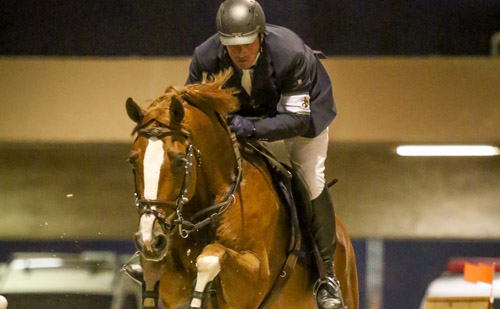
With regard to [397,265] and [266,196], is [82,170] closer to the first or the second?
[397,265]

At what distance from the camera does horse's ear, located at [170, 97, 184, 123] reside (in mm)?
2869

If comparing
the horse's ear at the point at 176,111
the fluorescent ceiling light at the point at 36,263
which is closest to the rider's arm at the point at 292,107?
the horse's ear at the point at 176,111

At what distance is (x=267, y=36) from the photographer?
329cm

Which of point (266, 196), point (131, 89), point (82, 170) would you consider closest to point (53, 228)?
point (82, 170)

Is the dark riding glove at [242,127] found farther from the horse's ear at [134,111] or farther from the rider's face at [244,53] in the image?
the horse's ear at [134,111]

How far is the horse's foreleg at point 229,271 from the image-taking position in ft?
9.18

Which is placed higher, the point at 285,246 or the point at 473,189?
the point at 285,246

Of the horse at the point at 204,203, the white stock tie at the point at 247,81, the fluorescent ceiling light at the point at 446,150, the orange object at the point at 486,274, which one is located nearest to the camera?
the horse at the point at 204,203

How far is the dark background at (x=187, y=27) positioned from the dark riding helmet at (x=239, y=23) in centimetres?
269

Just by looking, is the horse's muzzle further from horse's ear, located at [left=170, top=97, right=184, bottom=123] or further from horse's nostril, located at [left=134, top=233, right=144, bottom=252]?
horse's ear, located at [left=170, top=97, right=184, bottom=123]

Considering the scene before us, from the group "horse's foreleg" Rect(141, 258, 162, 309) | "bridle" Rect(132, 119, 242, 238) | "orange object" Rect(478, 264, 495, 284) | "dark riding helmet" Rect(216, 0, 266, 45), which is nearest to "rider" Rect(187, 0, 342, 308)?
"dark riding helmet" Rect(216, 0, 266, 45)

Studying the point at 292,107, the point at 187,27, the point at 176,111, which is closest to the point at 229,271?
the point at 176,111

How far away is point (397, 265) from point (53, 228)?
3.02 m

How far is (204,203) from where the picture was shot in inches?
122
